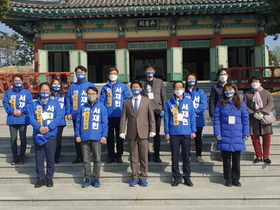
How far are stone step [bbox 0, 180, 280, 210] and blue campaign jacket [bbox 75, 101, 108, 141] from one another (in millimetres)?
937

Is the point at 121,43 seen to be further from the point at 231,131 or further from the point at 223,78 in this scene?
the point at 231,131

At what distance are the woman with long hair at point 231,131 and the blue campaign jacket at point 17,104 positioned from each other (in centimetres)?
369

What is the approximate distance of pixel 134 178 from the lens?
4.88 metres

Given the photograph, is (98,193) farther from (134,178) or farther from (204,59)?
(204,59)

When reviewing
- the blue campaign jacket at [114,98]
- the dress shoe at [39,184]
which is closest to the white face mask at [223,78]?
the blue campaign jacket at [114,98]

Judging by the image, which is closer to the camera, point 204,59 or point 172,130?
point 172,130

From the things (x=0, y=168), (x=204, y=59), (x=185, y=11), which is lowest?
(x=0, y=168)

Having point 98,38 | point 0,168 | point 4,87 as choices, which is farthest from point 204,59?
point 0,168

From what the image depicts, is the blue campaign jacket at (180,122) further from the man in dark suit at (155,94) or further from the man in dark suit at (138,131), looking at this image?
the man in dark suit at (155,94)

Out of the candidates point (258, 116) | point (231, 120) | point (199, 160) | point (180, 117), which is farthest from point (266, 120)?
point (180, 117)

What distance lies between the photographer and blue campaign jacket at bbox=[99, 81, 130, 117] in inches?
217

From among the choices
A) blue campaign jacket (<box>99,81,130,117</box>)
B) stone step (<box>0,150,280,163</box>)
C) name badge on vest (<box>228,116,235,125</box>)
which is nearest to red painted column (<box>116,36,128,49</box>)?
blue campaign jacket (<box>99,81,130,117</box>)

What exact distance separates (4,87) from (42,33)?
3.50 m

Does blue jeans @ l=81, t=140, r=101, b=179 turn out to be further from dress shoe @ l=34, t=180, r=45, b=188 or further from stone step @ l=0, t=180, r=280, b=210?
dress shoe @ l=34, t=180, r=45, b=188
